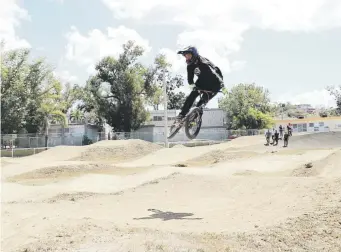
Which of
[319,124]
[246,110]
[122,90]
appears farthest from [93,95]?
[319,124]

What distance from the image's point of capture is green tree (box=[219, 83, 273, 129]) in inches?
3339

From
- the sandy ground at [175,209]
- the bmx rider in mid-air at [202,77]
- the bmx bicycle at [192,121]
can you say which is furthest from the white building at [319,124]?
the bmx rider in mid-air at [202,77]

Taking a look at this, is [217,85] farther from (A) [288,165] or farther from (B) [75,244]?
(A) [288,165]

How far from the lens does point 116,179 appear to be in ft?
84.7

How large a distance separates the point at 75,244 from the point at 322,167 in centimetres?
1776

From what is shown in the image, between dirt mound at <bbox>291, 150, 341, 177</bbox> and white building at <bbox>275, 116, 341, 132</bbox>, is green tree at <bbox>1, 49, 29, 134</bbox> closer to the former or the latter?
dirt mound at <bbox>291, 150, 341, 177</bbox>

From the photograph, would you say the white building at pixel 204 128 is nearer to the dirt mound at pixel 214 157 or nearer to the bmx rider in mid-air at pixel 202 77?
the dirt mound at pixel 214 157

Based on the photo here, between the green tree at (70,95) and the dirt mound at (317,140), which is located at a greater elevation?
the green tree at (70,95)

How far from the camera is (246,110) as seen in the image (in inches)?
3381

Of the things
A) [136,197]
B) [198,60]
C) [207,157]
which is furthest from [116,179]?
[198,60]

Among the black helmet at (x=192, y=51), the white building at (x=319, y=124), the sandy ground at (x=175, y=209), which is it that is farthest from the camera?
the white building at (x=319, y=124)

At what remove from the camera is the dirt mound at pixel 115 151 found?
141 ft

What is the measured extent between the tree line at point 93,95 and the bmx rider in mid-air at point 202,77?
37.9 metres

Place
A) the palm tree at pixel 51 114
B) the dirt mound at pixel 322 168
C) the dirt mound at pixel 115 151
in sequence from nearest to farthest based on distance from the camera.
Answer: the dirt mound at pixel 322 168
the dirt mound at pixel 115 151
the palm tree at pixel 51 114
